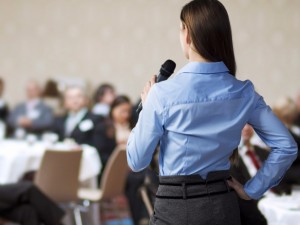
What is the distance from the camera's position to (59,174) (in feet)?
19.0

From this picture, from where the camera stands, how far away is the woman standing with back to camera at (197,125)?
2.13m

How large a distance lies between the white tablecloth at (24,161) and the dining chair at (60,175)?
1.10 ft

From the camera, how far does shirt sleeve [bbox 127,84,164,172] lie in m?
2.13

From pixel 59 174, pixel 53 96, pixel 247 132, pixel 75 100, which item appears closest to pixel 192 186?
pixel 247 132

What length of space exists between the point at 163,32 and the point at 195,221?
27.8 ft

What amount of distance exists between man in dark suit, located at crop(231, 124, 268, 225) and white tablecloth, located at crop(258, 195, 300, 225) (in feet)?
0.49

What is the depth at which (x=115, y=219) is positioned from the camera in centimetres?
778

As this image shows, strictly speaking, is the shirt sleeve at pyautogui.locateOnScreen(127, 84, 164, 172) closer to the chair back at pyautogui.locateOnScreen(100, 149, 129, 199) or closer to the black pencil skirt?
the black pencil skirt

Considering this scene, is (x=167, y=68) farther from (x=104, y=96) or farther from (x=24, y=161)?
(x=104, y=96)

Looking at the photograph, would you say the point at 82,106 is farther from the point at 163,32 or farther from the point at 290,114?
the point at 290,114

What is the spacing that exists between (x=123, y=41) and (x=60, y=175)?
5.17 meters

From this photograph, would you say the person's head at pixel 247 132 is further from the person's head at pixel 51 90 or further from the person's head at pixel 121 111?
the person's head at pixel 51 90

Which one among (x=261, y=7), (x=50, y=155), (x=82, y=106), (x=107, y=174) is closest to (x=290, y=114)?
(x=107, y=174)

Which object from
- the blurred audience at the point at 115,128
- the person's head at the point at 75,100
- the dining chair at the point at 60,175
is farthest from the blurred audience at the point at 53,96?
the dining chair at the point at 60,175
